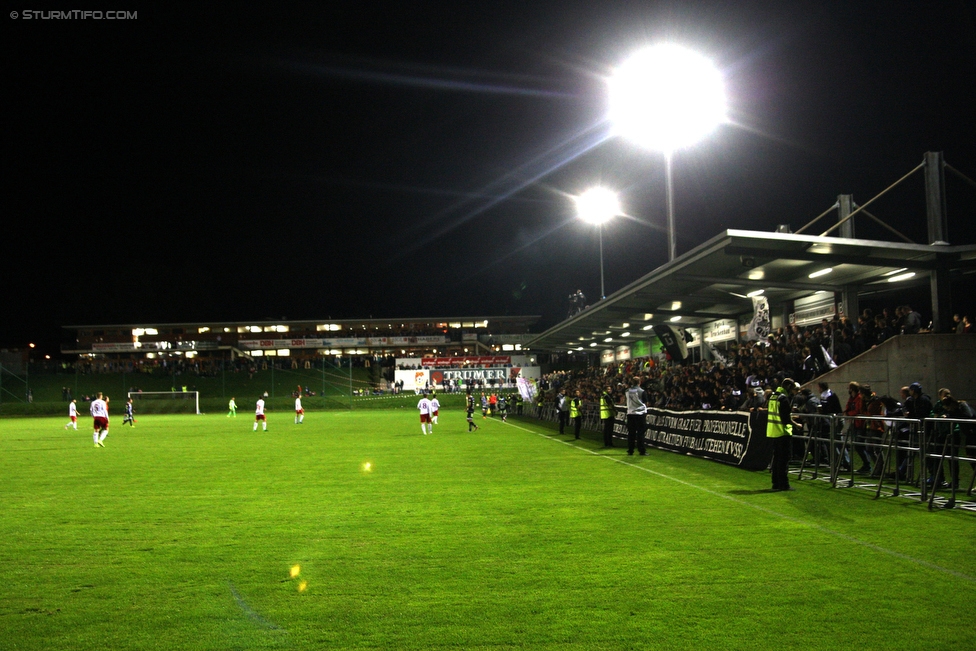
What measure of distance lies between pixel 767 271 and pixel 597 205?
10645 millimetres

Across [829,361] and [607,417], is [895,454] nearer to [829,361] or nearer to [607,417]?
[829,361]

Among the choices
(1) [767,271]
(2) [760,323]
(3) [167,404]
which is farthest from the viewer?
(3) [167,404]

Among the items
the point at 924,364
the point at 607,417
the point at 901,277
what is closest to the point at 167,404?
the point at 607,417

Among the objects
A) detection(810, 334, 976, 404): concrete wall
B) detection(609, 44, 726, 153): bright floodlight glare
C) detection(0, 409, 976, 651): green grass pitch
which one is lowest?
detection(0, 409, 976, 651): green grass pitch

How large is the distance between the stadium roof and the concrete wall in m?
2.07

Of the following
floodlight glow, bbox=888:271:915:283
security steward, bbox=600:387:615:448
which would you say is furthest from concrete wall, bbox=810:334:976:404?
security steward, bbox=600:387:615:448

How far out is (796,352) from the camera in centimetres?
2114

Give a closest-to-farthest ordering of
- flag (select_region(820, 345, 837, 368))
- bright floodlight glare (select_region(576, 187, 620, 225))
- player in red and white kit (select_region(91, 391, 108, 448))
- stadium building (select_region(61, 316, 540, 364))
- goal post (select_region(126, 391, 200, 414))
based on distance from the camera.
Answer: flag (select_region(820, 345, 837, 368))
player in red and white kit (select_region(91, 391, 108, 448))
bright floodlight glare (select_region(576, 187, 620, 225))
goal post (select_region(126, 391, 200, 414))
stadium building (select_region(61, 316, 540, 364))

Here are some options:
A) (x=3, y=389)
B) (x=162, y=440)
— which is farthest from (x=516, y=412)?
(x=3, y=389)

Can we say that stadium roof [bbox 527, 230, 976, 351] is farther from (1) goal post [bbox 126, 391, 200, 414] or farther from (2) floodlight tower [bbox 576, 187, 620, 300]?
(1) goal post [bbox 126, 391, 200, 414]

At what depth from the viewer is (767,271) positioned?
22.1 metres

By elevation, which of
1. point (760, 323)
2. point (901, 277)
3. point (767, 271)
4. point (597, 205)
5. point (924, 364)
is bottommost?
point (924, 364)

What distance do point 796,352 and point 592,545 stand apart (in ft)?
50.2

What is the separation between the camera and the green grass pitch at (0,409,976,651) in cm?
512
